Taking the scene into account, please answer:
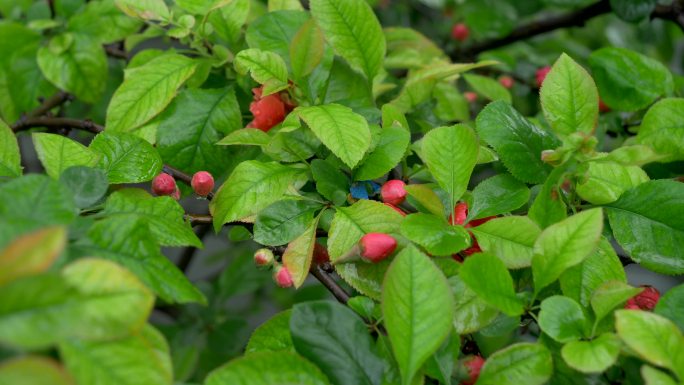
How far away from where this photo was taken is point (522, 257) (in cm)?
62

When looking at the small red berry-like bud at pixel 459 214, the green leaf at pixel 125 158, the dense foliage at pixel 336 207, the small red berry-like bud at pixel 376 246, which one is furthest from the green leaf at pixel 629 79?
the green leaf at pixel 125 158

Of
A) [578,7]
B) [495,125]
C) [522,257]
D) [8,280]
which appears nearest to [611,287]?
[522,257]

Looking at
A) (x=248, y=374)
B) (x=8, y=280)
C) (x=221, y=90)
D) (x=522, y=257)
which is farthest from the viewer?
(x=221, y=90)

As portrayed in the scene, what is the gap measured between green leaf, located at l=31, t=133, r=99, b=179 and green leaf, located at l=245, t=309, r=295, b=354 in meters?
0.20

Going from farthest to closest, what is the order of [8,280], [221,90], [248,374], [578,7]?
[578,7]
[221,90]
[248,374]
[8,280]

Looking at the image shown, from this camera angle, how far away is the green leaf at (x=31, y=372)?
379mm

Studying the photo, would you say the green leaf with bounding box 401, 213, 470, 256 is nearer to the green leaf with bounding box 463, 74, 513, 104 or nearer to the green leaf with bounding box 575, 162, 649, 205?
the green leaf with bounding box 575, 162, 649, 205

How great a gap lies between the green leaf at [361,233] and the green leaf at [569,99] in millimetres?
170

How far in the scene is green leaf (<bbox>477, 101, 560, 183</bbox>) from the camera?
2.26 ft

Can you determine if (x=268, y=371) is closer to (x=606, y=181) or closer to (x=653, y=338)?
(x=653, y=338)

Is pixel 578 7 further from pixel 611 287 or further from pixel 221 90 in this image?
pixel 611 287

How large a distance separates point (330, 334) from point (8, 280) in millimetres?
236

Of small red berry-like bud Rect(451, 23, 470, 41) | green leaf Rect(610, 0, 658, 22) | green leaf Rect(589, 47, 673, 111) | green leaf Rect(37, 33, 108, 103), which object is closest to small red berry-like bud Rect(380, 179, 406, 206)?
green leaf Rect(589, 47, 673, 111)

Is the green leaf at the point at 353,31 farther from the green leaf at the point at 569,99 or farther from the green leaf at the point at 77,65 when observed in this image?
the green leaf at the point at 77,65
